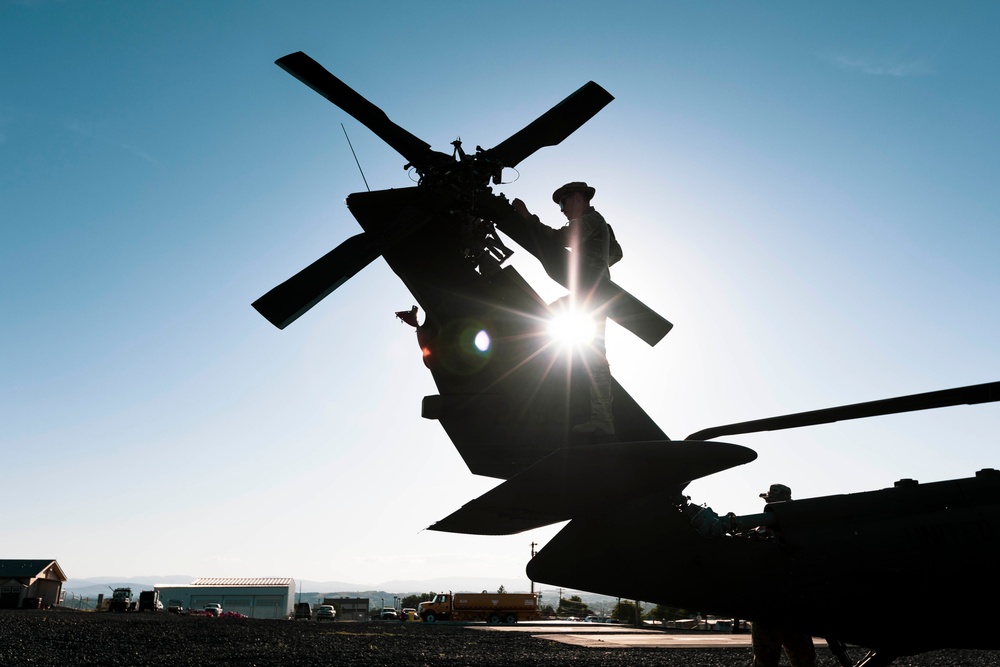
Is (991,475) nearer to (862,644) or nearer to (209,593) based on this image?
(862,644)

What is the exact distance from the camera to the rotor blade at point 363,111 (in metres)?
5.59

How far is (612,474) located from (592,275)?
1976 millimetres

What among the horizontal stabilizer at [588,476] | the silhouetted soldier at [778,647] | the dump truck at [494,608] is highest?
the horizontal stabilizer at [588,476]

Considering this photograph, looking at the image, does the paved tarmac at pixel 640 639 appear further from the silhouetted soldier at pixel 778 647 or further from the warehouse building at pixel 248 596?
the warehouse building at pixel 248 596

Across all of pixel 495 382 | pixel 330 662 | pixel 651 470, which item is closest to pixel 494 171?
pixel 495 382

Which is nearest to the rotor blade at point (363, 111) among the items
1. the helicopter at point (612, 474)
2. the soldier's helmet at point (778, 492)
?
the helicopter at point (612, 474)

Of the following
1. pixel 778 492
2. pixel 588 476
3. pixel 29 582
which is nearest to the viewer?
pixel 588 476

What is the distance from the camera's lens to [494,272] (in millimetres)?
5527

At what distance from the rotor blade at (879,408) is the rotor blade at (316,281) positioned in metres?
3.25

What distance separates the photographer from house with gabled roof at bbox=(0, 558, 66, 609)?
51750mm

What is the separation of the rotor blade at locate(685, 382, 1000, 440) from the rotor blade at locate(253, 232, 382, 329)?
3.25m

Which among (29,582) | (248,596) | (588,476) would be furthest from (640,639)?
(248,596)

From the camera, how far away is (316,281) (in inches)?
172

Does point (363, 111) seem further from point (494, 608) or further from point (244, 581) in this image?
point (244, 581)
